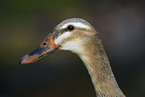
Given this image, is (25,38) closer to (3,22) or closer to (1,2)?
(3,22)

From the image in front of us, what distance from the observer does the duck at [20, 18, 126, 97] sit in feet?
8.38

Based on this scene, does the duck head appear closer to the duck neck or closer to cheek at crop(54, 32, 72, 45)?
Result: cheek at crop(54, 32, 72, 45)

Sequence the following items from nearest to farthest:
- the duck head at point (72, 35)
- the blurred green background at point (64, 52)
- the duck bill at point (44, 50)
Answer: the duck head at point (72, 35) → the duck bill at point (44, 50) → the blurred green background at point (64, 52)

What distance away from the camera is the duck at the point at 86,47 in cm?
255

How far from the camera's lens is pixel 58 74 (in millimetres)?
7000

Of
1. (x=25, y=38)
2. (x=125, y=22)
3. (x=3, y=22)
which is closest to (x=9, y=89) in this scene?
(x=25, y=38)

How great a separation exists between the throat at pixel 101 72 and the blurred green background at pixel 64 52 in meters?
3.65

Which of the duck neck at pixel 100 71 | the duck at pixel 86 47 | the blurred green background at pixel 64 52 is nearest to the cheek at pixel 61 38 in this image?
the duck at pixel 86 47

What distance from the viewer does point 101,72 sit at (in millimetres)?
2625

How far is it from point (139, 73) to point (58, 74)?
2.41m

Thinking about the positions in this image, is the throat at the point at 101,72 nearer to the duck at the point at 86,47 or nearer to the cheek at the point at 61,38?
the duck at the point at 86,47

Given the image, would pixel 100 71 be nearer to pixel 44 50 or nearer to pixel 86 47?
pixel 86 47

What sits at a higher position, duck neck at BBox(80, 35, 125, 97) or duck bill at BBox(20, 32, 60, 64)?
duck bill at BBox(20, 32, 60, 64)

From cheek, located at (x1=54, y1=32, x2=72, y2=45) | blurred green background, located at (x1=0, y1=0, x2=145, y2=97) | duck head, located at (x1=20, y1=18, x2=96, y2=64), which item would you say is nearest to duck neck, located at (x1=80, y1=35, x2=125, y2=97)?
duck head, located at (x1=20, y1=18, x2=96, y2=64)
